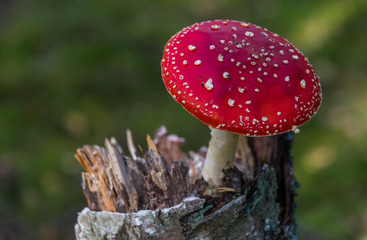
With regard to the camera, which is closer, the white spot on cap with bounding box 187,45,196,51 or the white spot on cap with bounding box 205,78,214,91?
the white spot on cap with bounding box 205,78,214,91

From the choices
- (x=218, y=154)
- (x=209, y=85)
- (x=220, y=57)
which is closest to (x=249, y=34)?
(x=220, y=57)

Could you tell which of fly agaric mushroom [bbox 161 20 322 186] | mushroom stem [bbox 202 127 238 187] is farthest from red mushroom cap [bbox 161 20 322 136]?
mushroom stem [bbox 202 127 238 187]

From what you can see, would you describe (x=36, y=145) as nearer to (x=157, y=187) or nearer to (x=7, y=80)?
(x=7, y=80)

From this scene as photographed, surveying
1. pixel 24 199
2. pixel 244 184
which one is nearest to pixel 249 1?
pixel 24 199

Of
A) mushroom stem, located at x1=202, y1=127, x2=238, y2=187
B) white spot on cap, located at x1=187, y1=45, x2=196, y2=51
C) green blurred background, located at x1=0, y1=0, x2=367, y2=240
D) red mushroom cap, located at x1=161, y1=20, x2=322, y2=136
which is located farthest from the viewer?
green blurred background, located at x1=0, y1=0, x2=367, y2=240

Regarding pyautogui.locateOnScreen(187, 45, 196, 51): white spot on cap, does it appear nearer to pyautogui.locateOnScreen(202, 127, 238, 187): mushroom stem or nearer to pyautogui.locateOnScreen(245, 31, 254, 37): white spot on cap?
pyautogui.locateOnScreen(245, 31, 254, 37): white spot on cap

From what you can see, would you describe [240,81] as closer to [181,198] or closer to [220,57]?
[220,57]

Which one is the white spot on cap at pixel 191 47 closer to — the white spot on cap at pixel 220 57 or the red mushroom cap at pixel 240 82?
the red mushroom cap at pixel 240 82
